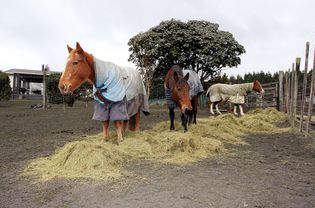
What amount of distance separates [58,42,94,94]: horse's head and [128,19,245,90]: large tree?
1872cm

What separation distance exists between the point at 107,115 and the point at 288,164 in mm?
2916

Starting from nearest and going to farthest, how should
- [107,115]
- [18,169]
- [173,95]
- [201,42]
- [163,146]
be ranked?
[18,169] < [163,146] < [107,115] < [173,95] < [201,42]

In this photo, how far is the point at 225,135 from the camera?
23.7 feet

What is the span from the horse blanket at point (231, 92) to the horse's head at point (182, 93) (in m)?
8.04

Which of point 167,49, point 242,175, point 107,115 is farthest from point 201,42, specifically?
point 242,175

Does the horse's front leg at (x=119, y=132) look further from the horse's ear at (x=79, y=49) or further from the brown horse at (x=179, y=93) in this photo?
the brown horse at (x=179, y=93)

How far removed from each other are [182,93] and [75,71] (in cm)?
231

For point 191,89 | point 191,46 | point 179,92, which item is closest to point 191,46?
point 191,46

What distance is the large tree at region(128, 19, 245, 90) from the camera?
24.2 metres

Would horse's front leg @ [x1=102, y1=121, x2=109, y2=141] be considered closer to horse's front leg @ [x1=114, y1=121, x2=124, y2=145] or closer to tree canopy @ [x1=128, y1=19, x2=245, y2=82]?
horse's front leg @ [x1=114, y1=121, x2=124, y2=145]

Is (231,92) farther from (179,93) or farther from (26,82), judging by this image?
(26,82)

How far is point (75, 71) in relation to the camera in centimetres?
540

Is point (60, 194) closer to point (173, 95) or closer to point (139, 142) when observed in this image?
point (139, 142)

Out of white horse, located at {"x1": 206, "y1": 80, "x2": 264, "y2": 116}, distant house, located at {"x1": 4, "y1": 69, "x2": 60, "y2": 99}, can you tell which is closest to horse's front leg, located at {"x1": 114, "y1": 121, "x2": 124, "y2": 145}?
white horse, located at {"x1": 206, "y1": 80, "x2": 264, "y2": 116}
